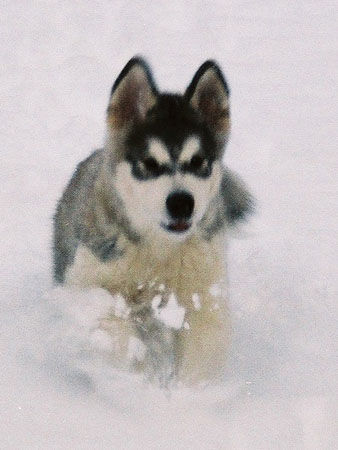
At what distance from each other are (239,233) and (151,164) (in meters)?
1.75

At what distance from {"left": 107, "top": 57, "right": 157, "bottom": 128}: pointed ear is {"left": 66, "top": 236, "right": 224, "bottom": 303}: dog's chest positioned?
788 millimetres

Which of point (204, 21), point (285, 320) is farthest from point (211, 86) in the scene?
point (204, 21)

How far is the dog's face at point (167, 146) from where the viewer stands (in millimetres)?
5191

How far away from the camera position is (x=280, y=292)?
6609mm

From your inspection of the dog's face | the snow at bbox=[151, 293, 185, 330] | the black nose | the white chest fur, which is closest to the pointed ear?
the dog's face

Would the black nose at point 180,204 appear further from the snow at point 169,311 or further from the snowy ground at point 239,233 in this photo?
the snowy ground at point 239,233

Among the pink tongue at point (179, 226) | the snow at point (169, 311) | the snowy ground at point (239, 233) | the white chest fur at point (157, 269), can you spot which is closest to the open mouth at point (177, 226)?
the pink tongue at point (179, 226)

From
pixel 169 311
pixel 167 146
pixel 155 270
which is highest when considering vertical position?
pixel 167 146

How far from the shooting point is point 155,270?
18.0ft

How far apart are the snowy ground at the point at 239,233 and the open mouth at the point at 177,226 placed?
0.62 metres

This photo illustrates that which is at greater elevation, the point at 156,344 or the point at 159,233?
the point at 159,233

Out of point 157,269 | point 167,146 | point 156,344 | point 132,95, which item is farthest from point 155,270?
point 132,95

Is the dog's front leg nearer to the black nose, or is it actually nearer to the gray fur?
the gray fur

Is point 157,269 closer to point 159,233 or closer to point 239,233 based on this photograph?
point 159,233
